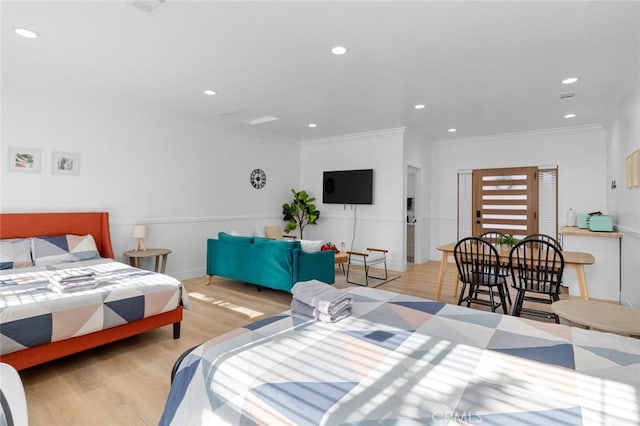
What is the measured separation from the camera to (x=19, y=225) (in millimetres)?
3656

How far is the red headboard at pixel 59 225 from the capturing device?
3.61m

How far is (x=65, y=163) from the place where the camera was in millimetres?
4113

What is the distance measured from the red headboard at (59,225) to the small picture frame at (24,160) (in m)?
0.54

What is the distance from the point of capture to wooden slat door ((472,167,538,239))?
6219 mm

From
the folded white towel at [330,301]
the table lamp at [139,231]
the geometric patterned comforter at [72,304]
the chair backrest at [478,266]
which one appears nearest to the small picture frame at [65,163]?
the table lamp at [139,231]

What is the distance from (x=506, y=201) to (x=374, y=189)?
2578 millimetres

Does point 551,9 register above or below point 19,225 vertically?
above

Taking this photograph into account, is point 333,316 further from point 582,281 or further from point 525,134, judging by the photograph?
point 525,134

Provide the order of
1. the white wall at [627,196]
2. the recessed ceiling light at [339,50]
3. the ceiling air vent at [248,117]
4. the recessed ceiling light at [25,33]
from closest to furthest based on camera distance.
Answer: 1. the recessed ceiling light at [25,33]
2. the recessed ceiling light at [339,50]
3. the white wall at [627,196]
4. the ceiling air vent at [248,117]

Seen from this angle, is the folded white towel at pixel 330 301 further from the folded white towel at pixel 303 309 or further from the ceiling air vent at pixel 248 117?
the ceiling air vent at pixel 248 117

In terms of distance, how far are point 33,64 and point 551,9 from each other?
474 centimetres

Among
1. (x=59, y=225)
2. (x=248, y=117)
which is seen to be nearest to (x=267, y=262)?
(x=59, y=225)

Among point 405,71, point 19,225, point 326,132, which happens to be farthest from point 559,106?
point 19,225

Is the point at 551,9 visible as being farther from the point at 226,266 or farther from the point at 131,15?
the point at 226,266
